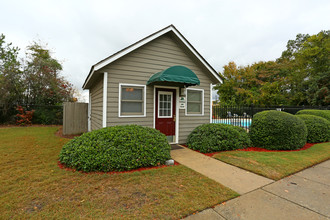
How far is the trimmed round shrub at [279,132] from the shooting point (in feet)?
19.6

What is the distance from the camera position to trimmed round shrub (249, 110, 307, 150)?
597cm

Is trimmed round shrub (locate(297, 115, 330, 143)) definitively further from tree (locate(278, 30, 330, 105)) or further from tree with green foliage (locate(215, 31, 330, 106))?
tree (locate(278, 30, 330, 105))

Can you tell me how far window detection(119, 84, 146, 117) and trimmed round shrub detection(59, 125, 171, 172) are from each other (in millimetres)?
1231

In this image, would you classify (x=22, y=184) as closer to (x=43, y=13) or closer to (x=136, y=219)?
(x=136, y=219)

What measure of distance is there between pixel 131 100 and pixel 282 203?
4971 mm

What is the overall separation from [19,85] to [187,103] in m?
14.1

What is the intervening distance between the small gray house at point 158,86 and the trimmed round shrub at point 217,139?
0.74 meters

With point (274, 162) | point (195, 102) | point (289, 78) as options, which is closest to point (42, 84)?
point (195, 102)

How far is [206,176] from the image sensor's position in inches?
141

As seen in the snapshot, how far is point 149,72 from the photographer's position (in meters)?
5.96

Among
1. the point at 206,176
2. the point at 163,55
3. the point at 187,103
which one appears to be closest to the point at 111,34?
the point at 163,55

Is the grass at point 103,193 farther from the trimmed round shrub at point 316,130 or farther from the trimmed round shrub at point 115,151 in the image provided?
the trimmed round shrub at point 316,130

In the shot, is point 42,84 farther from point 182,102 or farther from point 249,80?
point 249,80

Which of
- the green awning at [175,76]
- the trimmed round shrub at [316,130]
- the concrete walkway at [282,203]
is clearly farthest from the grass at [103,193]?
the trimmed round shrub at [316,130]
